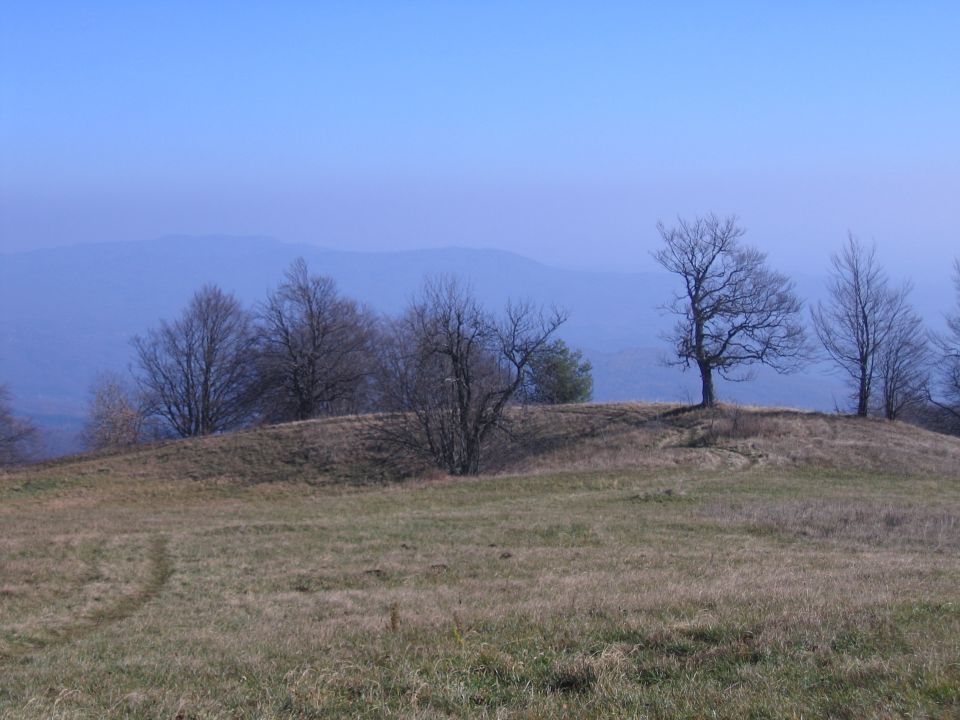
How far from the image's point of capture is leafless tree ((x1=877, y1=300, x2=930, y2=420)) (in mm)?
→ 41938

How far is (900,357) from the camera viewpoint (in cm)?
4306

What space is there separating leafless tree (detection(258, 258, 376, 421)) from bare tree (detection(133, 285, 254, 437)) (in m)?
3.77

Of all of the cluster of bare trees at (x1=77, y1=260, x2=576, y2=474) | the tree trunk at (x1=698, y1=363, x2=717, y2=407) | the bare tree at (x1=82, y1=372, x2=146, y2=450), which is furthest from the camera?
the bare tree at (x1=82, y1=372, x2=146, y2=450)

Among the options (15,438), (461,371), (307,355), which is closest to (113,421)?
(15,438)

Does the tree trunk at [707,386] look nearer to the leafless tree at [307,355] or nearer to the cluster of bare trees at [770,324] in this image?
the cluster of bare trees at [770,324]

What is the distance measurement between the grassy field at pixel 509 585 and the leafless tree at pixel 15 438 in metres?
36.2

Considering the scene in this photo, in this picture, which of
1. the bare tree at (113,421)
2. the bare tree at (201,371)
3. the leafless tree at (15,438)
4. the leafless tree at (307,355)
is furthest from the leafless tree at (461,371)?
the leafless tree at (15,438)

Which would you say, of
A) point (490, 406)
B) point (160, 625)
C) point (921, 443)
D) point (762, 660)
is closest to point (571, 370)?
point (490, 406)

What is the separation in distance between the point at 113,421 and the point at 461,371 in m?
45.8

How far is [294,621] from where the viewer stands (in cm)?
1103

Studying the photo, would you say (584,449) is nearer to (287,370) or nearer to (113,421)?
(287,370)

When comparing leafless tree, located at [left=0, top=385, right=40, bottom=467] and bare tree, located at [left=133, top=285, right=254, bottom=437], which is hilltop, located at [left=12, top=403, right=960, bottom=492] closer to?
bare tree, located at [left=133, top=285, right=254, bottom=437]

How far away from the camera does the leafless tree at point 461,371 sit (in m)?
37.8

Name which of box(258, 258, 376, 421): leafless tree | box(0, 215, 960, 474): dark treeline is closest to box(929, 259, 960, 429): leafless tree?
box(0, 215, 960, 474): dark treeline
